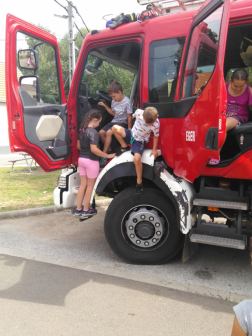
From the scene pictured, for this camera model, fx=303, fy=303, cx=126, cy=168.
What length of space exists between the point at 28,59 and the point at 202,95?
2307 mm

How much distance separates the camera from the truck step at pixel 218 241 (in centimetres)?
310

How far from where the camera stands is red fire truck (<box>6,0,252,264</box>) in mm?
3031

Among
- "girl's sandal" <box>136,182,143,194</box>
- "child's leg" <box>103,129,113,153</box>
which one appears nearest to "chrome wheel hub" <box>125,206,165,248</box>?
"girl's sandal" <box>136,182,143,194</box>

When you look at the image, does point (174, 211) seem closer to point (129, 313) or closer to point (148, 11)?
point (129, 313)

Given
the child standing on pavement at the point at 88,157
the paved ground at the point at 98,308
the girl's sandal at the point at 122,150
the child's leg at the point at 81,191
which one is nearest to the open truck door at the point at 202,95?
the girl's sandal at the point at 122,150

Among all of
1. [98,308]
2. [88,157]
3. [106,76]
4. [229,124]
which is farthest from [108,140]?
[98,308]

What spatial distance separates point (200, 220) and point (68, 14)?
1406 centimetres

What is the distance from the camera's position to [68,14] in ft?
47.4

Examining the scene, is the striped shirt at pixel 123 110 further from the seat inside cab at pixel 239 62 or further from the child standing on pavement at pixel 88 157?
the seat inside cab at pixel 239 62

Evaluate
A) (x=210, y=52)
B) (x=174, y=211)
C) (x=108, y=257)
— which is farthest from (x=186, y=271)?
(x=210, y=52)

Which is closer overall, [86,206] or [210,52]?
[210,52]

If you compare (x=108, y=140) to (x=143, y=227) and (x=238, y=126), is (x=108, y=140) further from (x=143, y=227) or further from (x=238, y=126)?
(x=238, y=126)

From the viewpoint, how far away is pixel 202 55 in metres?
3.12

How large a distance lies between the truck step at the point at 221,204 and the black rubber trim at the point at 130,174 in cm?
25
